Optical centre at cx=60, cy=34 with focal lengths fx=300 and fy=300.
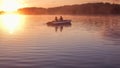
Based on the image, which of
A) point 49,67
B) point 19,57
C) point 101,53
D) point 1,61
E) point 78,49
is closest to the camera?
point 49,67

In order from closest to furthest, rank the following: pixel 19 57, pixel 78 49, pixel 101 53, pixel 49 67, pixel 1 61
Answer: pixel 49 67 → pixel 1 61 → pixel 19 57 → pixel 101 53 → pixel 78 49

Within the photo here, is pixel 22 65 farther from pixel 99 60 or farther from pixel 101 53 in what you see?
pixel 101 53

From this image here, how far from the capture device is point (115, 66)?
21.3m

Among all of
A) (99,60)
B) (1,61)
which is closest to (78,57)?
(99,60)

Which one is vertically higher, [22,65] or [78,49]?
[78,49]

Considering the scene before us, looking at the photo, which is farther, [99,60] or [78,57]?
[78,57]

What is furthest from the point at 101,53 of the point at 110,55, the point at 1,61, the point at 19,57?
the point at 1,61

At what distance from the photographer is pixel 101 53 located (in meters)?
27.2

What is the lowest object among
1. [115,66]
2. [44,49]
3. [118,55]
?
[115,66]

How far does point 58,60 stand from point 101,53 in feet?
17.3

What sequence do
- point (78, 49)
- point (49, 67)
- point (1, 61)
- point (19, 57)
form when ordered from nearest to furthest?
point (49, 67), point (1, 61), point (19, 57), point (78, 49)

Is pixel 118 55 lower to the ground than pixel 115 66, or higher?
higher

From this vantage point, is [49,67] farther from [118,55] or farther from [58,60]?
[118,55]

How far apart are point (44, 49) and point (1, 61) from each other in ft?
25.1
